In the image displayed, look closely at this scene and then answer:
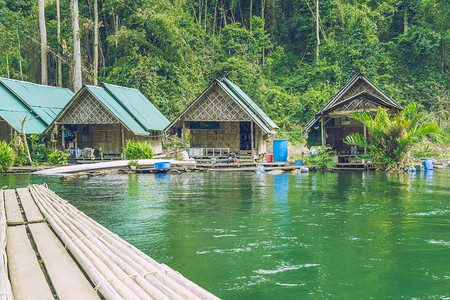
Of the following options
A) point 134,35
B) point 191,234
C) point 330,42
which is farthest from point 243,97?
point 191,234

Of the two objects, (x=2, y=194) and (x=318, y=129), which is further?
(x=318, y=129)

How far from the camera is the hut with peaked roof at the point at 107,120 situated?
86.3 ft

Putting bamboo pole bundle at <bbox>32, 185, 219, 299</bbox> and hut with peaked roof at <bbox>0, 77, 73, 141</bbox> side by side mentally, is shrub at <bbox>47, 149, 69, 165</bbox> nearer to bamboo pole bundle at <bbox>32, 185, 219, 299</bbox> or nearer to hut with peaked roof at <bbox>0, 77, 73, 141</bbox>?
hut with peaked roof at <bbox>0, 77, 73, 141</bbox>

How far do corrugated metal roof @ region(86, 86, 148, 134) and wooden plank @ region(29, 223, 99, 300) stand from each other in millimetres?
19490

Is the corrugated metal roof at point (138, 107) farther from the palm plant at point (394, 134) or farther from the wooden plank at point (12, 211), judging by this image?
the wooden plank at point (12, 211)

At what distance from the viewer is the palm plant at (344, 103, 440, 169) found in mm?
20203

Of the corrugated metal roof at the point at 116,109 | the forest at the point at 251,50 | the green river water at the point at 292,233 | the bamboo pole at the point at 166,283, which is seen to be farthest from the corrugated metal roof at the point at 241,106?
the bamboo pole at the point at 166,283

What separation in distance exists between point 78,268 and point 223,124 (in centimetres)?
2401

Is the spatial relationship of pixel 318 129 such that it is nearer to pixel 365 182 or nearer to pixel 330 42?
pixel 365 182

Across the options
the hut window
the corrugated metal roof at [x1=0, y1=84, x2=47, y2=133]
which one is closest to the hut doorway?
the hut window

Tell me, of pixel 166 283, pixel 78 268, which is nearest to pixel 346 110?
pixel 78 268

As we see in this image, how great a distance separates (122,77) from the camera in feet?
118

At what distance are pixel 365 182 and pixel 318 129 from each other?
910cm

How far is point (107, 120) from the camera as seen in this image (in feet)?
86.1
